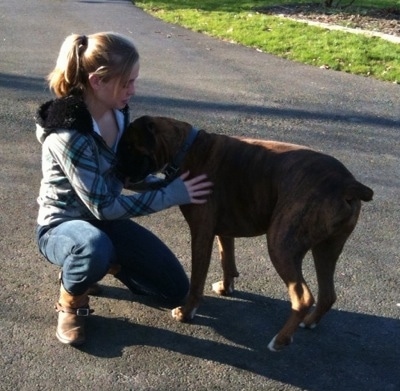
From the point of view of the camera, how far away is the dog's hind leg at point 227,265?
443 cm

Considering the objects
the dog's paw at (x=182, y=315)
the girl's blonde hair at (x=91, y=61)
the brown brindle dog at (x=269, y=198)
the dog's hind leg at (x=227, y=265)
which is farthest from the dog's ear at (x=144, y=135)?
the dog's paw at (x=182, y=315)

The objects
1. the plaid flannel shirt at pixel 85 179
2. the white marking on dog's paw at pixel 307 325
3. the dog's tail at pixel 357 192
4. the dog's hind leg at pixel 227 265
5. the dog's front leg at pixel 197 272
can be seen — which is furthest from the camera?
the dog's hind leg at pixel 227 265

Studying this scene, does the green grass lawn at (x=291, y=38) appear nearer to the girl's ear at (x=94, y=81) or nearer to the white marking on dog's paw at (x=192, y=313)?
the white marking on dog's paw at (x=192, y=313)

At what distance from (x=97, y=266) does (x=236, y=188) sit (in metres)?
0.83

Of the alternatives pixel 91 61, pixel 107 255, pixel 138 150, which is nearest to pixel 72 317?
pixel 107 255

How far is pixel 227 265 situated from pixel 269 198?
0.67 meters

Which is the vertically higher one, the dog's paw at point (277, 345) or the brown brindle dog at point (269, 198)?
the brown brindle dog at point (269, 198)

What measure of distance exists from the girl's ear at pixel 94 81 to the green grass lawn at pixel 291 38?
738 cm

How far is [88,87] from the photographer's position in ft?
12.7

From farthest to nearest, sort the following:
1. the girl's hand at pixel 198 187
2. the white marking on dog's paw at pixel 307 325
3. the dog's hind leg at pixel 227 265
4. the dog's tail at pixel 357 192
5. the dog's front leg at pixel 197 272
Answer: the dog's hind leg at pixel 227 265
the white marking on dog's paw at pixel 307 325
the dog's front leg at pixel 197 272
the girl's hand at pixel 198 187
the dog's tail at pixel 357 192

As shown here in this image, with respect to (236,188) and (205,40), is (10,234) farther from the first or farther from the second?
(205,40)

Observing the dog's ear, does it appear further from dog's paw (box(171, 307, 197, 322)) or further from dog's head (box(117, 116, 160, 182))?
dog's paw (box(171, 307, 197, 322))

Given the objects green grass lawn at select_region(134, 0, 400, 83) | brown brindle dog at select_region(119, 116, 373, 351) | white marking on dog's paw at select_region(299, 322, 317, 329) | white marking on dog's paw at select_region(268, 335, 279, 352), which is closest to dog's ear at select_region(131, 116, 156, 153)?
brown brindle dog at select_region(119, 116, 373, 351)

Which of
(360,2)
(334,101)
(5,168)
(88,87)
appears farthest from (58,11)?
(88,87)
